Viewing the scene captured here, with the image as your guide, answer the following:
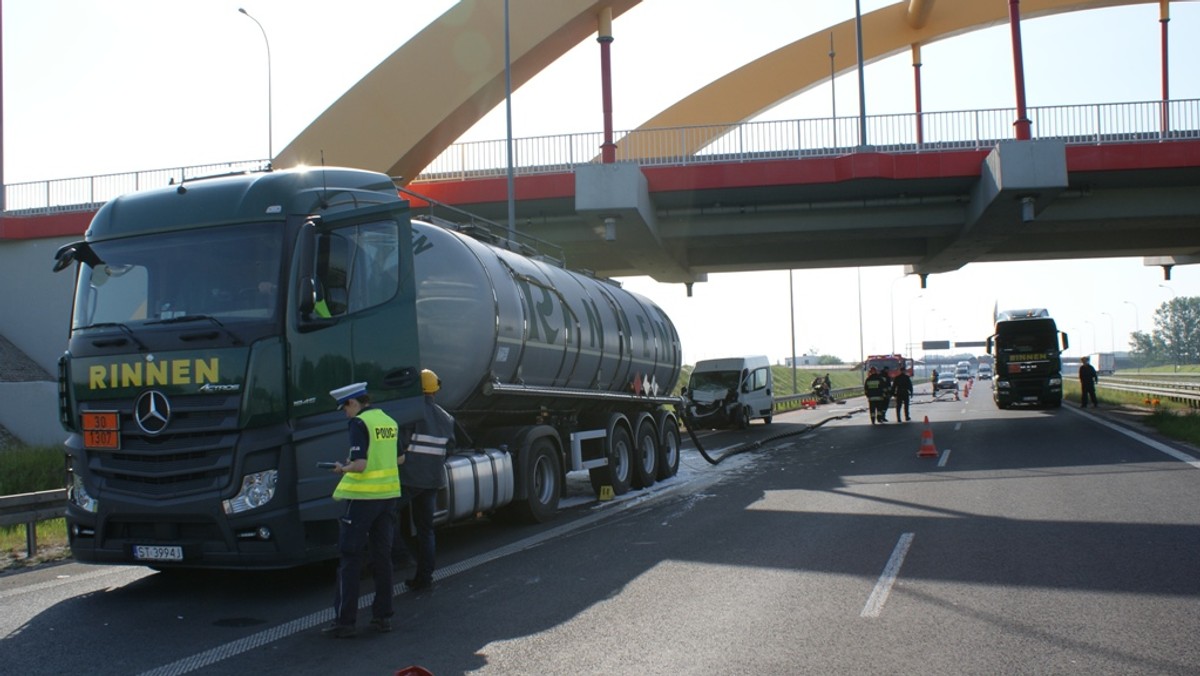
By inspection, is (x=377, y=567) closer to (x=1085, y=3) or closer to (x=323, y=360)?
(x=323, y=360)

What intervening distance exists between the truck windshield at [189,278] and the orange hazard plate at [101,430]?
2.56ft

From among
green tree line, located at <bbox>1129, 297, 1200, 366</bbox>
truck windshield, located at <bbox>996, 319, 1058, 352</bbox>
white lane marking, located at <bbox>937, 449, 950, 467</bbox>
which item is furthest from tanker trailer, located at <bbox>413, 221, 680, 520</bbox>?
green tree line, located at <bbox>1129, 297, 1200, 366</bbox>

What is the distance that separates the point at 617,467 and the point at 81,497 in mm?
7813

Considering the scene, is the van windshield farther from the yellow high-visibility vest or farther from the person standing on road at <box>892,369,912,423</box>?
the yellow high-visibility vest

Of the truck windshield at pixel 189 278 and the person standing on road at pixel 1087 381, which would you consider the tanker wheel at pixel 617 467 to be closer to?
the truck windshield at pixel 189 278

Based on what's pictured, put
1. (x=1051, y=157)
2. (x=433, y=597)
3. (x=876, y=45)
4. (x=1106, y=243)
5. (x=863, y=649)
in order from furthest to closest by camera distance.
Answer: (x=876, y=45), (x=1106, y=243), (x=1051, y=157), (x=433, y=597), (x=863, y=649)

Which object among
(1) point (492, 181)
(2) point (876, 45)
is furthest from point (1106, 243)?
(1) point (492, 181)

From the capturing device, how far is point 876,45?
138ft

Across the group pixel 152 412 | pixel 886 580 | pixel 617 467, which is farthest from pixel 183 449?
pixel 617 467

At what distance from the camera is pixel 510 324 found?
11211 mm

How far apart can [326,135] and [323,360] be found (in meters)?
23.1

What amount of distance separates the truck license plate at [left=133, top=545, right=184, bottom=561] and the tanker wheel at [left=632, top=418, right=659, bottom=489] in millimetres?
8365

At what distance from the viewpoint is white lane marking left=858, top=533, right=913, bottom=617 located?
6828 mm

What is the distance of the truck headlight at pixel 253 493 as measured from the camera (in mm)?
7500
